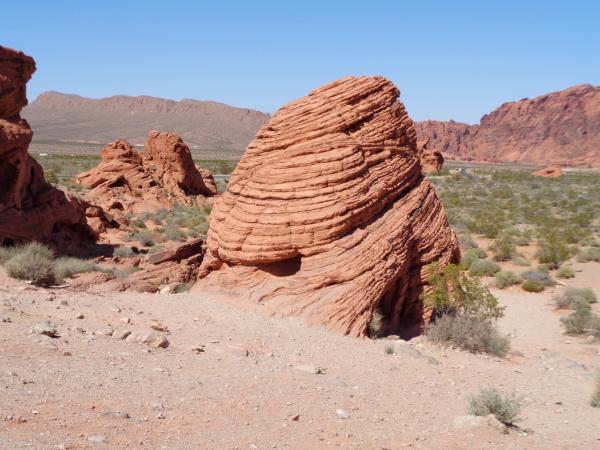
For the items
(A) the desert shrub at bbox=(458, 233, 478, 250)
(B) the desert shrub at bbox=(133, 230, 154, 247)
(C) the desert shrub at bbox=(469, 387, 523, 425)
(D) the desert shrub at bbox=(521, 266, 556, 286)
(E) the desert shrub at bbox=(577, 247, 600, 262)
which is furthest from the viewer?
(A) the desert shrub at bbox=(458, 233, 478, 250)

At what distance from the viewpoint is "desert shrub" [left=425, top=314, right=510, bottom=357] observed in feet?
33.1

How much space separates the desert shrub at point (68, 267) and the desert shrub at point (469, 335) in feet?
28.8

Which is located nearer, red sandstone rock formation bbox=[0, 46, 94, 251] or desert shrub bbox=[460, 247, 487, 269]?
red sandstone rock formation bbox=[0, 46, 94, 251]

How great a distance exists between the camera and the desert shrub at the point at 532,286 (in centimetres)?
1709

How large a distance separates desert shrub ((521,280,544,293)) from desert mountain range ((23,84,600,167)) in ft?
347

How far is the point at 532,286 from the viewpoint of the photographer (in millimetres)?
17109

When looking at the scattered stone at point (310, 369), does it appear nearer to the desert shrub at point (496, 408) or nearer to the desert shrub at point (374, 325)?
the desert shrub at point (496, 408)

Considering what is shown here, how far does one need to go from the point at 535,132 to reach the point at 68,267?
14294 centimetres

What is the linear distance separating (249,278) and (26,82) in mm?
11807

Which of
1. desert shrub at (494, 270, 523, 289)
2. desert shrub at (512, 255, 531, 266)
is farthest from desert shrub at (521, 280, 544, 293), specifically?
desert shrub at (512, 255, 531, 266)

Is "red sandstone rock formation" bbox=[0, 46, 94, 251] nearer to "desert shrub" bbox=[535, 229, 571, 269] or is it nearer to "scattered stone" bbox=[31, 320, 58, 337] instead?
"scattered stone" bbox=[31, 320, 58, 337]

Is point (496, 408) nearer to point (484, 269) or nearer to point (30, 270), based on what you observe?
point (30, 270)

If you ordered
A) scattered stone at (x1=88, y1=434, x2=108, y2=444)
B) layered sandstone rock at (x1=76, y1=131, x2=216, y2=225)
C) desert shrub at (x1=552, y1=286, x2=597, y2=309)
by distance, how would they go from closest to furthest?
scattered stone at (x1=88, y1=434, x2=108, y2=444), desert shrub at (x1=552, y1=286, x2=597, y2=309), layered sandstone rock at (x1=76, y1=131, x2=216, y2=225)

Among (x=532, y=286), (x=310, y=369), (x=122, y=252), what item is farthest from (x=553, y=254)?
(x=310, y=369)
